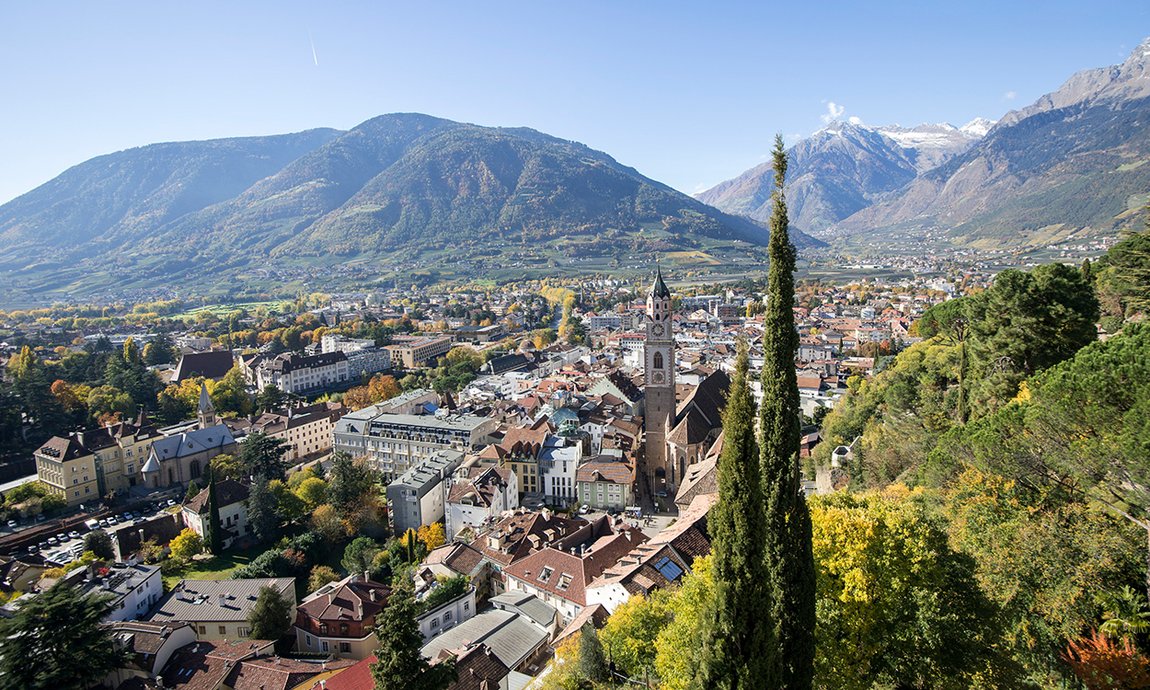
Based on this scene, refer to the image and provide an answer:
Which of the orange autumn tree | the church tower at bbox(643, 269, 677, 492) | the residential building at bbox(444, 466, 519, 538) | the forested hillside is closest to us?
the orange autumn tree

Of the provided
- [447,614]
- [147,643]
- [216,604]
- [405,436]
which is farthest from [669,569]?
[405,436]

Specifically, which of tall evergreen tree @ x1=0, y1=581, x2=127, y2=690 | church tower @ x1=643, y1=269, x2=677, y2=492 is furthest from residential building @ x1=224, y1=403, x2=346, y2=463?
tall evergreen tree @ x1=0, y1=581, x2=127, y2=690

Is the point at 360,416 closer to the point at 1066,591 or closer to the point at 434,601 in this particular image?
the point at 434,601

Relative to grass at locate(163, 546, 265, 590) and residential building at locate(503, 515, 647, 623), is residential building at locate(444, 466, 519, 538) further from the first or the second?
grass at locate(163, 546, 265, 590)

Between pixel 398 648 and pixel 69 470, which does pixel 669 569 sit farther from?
pixel 69 470

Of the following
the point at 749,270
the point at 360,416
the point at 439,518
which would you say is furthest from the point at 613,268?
the point at 439,518

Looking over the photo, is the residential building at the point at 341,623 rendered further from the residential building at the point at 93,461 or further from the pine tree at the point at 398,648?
the residential building at the point at 93,461

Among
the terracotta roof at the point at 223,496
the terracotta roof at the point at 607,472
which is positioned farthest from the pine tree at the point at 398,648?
the terracotta roof at the point at 223,496
